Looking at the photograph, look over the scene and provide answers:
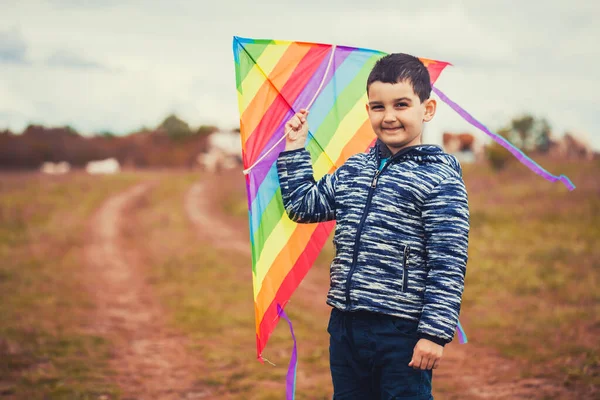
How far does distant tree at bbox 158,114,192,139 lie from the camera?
42.1 m

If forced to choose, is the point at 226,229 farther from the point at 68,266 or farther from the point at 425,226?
the point at 425,226

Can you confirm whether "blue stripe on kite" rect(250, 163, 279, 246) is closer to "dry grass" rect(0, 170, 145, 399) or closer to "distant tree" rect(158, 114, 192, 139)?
"dry grass" rect(0, 170, 145, 399)

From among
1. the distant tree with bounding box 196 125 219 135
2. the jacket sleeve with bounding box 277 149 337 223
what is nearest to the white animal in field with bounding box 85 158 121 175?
the distant tree with bounding box 196 125 219 135

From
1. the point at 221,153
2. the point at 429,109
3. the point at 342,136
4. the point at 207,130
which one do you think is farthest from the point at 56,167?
the point at 429,109

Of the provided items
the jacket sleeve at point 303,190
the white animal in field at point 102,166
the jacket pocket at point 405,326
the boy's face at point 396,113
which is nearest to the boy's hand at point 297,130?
the jacket sleeve at point 303,190

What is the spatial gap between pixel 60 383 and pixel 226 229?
9.77 meters

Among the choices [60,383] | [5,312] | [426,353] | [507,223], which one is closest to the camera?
[426,353]

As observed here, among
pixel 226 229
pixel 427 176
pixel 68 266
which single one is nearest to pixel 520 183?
pixel 226 229

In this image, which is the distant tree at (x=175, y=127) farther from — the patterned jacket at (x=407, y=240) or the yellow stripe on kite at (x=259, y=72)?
the patterned jacket at (x=407, y=240)

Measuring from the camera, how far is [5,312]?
686 cm

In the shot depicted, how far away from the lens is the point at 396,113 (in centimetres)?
215

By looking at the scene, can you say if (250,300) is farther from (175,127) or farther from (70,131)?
(175,127)

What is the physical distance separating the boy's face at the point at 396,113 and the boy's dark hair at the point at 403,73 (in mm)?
20

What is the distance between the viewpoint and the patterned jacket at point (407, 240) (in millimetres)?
Answer: 1992
